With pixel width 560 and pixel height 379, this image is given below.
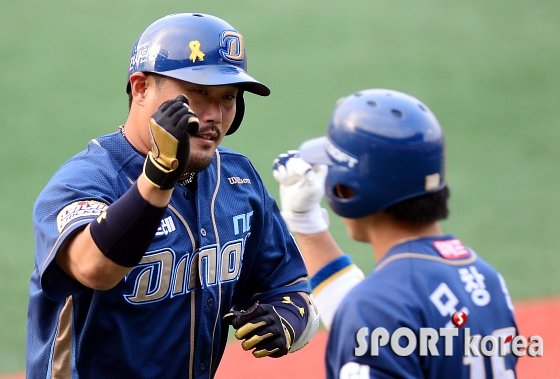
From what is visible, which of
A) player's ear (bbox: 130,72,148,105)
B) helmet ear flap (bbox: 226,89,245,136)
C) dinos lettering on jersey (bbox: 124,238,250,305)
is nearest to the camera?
dinos lettering on jersey (bbox: 124,238,250,305)

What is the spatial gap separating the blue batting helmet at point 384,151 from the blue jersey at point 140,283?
834 mm

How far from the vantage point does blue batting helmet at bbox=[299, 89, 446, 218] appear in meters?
2.12

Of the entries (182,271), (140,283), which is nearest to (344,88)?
(182,271)

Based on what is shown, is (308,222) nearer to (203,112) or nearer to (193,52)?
(203,112)

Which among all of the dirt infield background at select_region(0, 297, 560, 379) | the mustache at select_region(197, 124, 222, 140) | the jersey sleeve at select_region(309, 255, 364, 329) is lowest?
the dirt infield background at select_region(0, 297, 560, 379)

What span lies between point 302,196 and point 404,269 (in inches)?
28.5

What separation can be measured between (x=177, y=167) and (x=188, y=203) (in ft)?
1.83

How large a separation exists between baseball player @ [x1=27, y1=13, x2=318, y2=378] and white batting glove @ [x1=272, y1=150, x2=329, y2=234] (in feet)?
1.07

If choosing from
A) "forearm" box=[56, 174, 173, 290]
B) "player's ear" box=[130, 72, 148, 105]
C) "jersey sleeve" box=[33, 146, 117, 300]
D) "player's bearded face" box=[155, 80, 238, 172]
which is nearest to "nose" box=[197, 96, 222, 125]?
"player's bearded face" box=[155, 80, 238, 172]

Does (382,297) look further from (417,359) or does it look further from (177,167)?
(177,167)

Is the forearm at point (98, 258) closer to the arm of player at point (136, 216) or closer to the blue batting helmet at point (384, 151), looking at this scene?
A: the arm of player at point (136, 216)

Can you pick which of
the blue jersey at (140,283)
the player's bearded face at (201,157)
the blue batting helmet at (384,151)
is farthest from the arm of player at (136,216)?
the blue batting helmet at (384,151)

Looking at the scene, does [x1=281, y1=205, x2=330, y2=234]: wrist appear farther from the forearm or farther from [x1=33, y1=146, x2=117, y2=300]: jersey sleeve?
[x1=33, y1=146, x2=117, y2=300]: jersey sleeve

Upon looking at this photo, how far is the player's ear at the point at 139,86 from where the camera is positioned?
293 centimetres
